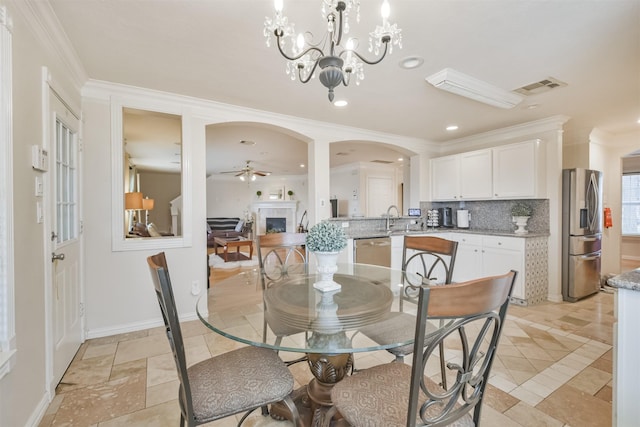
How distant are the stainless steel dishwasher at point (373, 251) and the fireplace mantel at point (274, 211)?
22.8 feet

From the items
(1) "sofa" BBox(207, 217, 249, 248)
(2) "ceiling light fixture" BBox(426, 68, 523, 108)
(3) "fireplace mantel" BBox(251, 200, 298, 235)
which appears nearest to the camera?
(2) "ceiling light fixture" BBox(426, 68, 523, 108)

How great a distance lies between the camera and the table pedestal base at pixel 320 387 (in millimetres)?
1580

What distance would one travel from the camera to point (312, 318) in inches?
54.8

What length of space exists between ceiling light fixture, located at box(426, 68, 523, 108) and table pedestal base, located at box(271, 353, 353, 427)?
7.46 ft

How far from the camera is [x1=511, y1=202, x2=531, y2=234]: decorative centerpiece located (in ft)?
12.8

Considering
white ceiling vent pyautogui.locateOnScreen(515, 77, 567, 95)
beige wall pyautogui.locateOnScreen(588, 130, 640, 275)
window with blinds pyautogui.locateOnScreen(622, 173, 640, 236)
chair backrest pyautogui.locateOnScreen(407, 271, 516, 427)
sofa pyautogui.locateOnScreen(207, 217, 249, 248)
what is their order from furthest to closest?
sofa pyautogui.locateOnScreen(207, 217, 249, 248) < window with blinds pyautogui.locateOnScreen(622, 173, 640, 236) < beige wall pyautogui.locateOnScreen(588, 130, 640, 275) < white ceiling vent pyautogui.locateOnScreen(515, 77, 567, 95) < chair backrest pyautogui.locateOnScreen(407, 271, 516, 427)

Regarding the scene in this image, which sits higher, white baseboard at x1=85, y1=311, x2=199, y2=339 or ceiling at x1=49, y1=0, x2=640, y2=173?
ceiling at x1=49, y1=0, x2=640, y2=173

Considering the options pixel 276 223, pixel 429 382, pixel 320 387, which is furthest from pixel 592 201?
pixel 276 223

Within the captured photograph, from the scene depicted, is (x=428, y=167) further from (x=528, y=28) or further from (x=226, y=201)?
(x=226, y=201)

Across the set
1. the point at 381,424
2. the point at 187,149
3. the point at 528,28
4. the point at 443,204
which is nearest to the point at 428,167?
the point at 443,204

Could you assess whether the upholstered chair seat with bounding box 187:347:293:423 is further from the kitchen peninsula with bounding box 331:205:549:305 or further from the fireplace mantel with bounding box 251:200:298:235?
the fireplace mantel with bounding box 251:200:298:235

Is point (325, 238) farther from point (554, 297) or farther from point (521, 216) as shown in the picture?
point (554, 297)

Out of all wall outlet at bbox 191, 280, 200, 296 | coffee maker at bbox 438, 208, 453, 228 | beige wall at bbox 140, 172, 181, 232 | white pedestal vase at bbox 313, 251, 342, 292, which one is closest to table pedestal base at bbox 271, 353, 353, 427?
white pedestal vase at bbox 313, 251, 342, 292

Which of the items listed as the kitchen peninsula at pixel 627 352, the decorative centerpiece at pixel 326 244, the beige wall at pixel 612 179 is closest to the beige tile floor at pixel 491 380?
the kitchen peninsula at pixel 627 352
